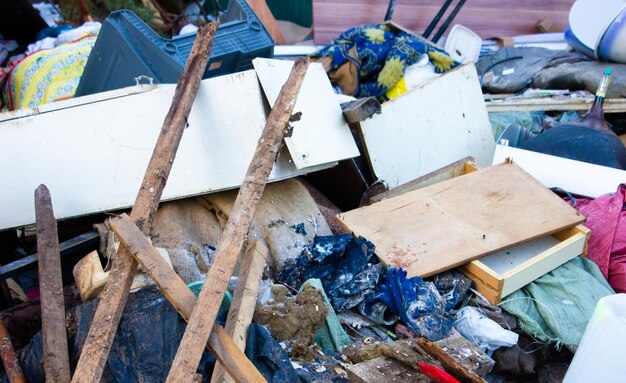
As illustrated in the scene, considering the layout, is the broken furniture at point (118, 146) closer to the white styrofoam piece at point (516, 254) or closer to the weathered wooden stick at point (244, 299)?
the weathered wooden stick at point (244, 299)

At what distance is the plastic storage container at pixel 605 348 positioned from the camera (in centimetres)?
175

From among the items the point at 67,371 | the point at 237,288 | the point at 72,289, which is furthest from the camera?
the point at 72,289

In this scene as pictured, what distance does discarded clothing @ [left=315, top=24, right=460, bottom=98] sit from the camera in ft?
13.3

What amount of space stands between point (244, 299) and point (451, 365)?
0.69m

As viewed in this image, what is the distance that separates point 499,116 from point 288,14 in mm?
2471

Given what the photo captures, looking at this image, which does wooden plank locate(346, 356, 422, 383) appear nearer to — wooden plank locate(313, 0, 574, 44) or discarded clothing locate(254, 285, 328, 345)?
discarded clothing locate(254, 285, 328, 345)

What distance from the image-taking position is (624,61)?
4.45 m

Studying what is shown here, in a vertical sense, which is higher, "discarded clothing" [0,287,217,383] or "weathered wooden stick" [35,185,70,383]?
"weathered wooden stick" [35,185,70,383]

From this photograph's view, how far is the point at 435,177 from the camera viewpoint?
330 centimetres

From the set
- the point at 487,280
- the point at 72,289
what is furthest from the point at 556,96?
the point at 72,289

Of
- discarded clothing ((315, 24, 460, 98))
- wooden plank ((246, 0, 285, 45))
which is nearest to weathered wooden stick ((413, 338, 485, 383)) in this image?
discarded clothing ((315, 24, 460, 98))

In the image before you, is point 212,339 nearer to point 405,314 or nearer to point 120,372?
point 120,372

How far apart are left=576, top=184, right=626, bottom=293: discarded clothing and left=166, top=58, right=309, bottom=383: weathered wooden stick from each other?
5.43 feet

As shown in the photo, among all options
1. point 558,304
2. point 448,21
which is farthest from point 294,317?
point 448,21
